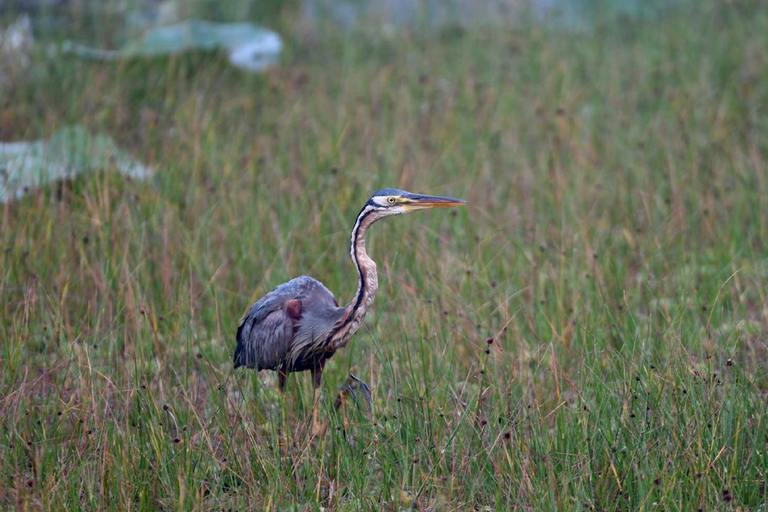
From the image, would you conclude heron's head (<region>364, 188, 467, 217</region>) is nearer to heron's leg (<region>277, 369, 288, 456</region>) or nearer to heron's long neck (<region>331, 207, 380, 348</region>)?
heron's long neck (<region>331, 207, 380, 348</region>)

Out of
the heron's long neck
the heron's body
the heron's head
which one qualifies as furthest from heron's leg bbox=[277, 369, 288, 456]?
the heron's head

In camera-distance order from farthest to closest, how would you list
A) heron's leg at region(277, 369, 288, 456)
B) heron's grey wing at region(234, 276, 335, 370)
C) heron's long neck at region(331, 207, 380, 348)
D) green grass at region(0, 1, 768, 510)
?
heron's grey wing at region(234, 276, 335, 370) < heron's long neck at region(331, 207, 380, 348) < heron's leg at region(277, 369, 288, 456) < green grass at region(0, 1, 768, 510)

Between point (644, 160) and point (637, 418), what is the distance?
3259 mm

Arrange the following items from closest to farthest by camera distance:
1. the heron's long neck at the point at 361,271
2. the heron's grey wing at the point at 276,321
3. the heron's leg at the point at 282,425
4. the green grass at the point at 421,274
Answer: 1. the green grass at the point at 421,274
2. the heron's leg at the point at 282,425
3. the heron's long neck at the point at 361,271
4. the heron's grey wing at the point at 276,321

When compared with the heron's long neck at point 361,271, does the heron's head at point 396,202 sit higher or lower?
higher

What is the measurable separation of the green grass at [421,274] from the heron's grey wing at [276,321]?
0.12 metres

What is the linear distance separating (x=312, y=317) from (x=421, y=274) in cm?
122

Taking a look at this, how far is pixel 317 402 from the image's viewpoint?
3.69 metres

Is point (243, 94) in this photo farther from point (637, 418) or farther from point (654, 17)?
point (637, 418)

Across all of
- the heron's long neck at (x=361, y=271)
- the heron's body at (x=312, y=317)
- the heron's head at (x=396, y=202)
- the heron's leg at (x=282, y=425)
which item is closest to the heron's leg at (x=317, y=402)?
the heron's body at (x=312, y=317)

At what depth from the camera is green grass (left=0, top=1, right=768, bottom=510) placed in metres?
3.32

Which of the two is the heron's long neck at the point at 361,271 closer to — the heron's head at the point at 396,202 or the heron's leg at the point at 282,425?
the heron's head at the point at 396,202

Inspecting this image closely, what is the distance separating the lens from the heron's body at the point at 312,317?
3586mm

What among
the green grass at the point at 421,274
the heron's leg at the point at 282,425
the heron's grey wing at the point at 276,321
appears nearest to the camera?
the green grass at the point at 421,274
